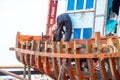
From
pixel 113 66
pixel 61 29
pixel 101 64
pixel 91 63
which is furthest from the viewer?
pixel 61 29

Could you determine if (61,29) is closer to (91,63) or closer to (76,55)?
(76,55)

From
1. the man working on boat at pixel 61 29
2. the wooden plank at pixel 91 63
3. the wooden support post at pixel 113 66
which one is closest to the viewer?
the wooden support post at pixel 113 66

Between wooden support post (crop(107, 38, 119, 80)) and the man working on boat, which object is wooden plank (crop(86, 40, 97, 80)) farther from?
the man working on boat

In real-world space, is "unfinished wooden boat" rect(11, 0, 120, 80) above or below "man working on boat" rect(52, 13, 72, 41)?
below

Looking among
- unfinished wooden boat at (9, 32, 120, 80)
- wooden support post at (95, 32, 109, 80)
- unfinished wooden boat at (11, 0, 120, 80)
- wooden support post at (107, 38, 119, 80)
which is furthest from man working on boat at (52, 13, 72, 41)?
wooden support post at (107, 38, 119, 80)

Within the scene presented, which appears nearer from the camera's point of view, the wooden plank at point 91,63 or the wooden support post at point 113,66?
the wooden support post at point 113,66

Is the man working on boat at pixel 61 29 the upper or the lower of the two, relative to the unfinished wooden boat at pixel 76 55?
upper

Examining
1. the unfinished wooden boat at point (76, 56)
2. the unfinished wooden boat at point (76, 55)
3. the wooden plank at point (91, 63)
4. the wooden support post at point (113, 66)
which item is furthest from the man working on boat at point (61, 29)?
the wooden support post at point (113, 66)

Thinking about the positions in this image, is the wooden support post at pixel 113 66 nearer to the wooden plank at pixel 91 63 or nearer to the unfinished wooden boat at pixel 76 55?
the unfinished wooden boat at pixel 76 55

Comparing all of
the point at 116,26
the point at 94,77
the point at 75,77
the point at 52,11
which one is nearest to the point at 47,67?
the point at 75,77

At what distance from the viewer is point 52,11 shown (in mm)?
10688

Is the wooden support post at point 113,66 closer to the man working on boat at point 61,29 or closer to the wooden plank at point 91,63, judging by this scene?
the wooden plank at point 91,63

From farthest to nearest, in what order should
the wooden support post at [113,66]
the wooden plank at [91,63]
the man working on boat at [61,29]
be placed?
the man working on boat at [61,29] → the wooden plank at [91,63] → the wooden support post at [113,66]

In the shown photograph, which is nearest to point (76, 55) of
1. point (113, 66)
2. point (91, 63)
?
point (91, 63)
